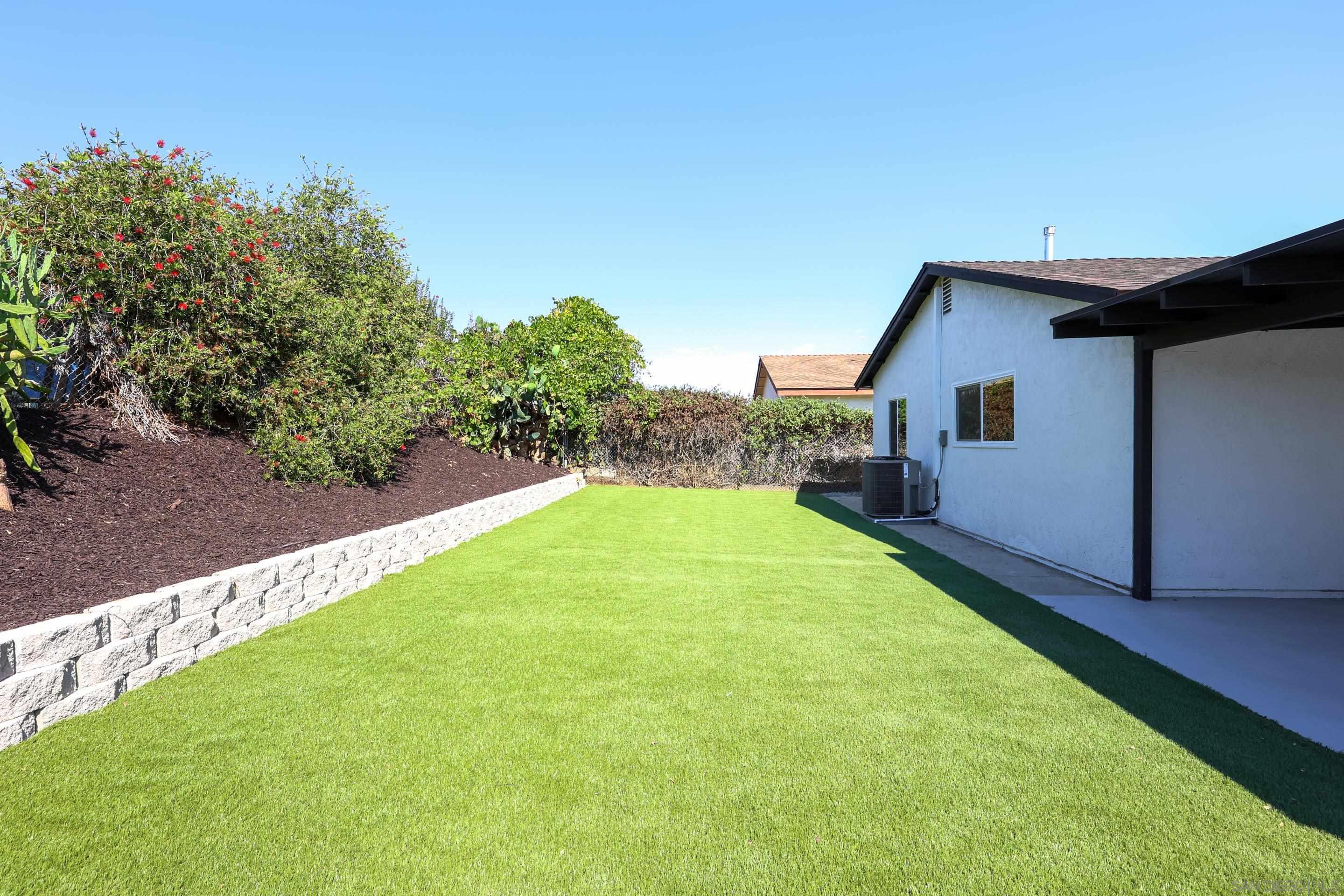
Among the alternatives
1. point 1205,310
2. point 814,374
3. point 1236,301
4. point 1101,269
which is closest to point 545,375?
point 1101,269

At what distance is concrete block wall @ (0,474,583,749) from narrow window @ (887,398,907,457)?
1049 cm

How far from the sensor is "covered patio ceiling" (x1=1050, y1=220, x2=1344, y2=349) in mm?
3590

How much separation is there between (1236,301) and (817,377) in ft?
68.8

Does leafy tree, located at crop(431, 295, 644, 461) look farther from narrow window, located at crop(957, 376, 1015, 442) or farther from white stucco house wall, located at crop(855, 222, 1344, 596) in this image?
white stucco house wall, located at crop(855, 222, 1344, 596)

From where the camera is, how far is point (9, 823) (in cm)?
228

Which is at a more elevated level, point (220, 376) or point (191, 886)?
point (220, 376)

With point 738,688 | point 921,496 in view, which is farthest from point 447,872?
point 921,496

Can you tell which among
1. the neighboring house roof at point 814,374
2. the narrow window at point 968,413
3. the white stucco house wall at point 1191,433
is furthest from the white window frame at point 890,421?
the neighboring house roof at point 814,374

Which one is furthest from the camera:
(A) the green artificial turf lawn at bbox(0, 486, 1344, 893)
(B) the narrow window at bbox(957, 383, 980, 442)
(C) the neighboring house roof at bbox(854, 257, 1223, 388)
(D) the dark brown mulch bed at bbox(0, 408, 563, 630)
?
(B) the narrow window at bbox(957, 383, 980, 442)

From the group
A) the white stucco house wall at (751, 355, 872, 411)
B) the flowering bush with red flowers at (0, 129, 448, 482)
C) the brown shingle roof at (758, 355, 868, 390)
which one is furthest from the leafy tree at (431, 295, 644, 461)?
the brown shingle roof at (758, 355, 868, 390)

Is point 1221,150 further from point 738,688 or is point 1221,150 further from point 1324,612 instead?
point 738,688

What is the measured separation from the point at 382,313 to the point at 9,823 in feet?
28.4

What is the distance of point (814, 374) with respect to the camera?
25.5 meters

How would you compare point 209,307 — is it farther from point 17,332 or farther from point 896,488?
point 896,488
